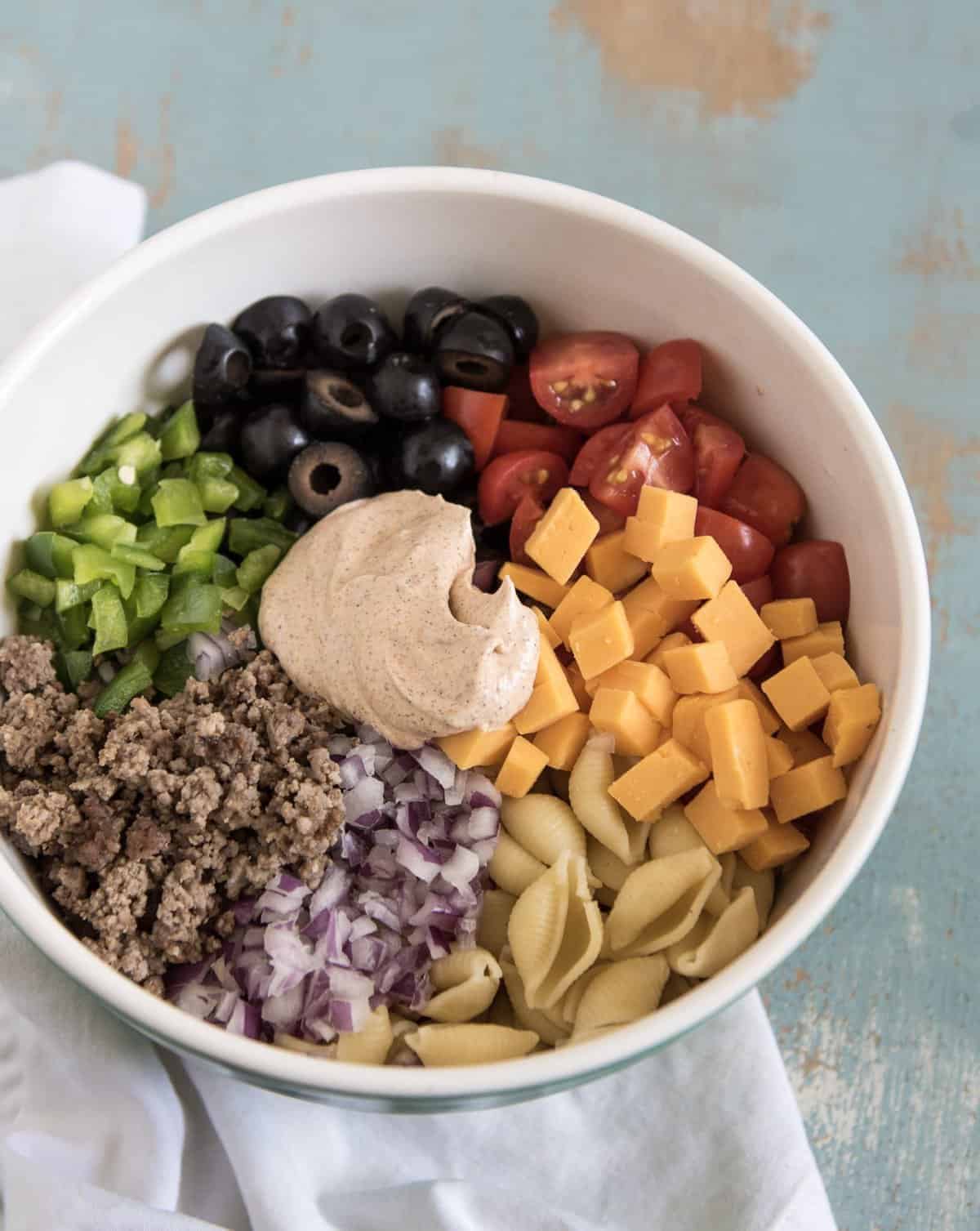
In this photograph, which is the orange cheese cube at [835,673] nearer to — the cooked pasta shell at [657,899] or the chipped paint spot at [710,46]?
the cooked pasta shell at [657,899]

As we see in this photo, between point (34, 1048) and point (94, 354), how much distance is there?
1031 millimetres

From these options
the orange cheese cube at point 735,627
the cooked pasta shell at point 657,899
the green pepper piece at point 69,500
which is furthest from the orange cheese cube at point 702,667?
the green pepper piece at point 69,500

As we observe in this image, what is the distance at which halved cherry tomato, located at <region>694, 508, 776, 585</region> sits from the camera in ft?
6.70

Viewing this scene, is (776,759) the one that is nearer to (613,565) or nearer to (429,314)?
(613,565)

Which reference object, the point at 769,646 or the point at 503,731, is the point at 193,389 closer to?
the point at 503,731

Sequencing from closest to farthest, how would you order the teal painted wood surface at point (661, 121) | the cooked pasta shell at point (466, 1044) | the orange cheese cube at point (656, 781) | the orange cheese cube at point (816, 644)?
the cooked pasta shell at point (466, 1044)
the orange cheese cube at point (656, 781)
the orange cheese cube at point (816, 644)
the teal painted wood surface at point (661, 121)

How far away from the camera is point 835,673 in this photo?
192 cm

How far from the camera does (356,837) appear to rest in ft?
6.34

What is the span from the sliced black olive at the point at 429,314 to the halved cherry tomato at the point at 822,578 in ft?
2.18

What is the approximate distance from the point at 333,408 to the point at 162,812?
2.24 feet

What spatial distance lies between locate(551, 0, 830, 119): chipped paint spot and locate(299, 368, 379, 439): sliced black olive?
1.04 m

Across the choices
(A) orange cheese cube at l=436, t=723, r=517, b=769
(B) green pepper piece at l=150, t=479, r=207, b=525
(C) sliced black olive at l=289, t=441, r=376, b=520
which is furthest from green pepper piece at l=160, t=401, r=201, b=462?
(A) orange cheese cube at l=436, t=723, r=517, b=769

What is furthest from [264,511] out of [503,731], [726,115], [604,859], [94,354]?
[726,115]

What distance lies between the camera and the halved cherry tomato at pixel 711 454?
2.10m
